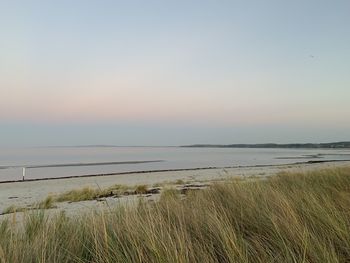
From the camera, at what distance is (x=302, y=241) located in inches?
128

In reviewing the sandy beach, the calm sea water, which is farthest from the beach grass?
the calm sea water

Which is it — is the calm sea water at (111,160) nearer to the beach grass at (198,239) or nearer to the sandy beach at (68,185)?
the sandy beach at (68,185)

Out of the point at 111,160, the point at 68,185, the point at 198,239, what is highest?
the point at 198,239

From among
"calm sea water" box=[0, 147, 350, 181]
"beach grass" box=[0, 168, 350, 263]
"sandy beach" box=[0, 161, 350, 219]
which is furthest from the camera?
"calm sea water" box=[0, 147, 350, 181]

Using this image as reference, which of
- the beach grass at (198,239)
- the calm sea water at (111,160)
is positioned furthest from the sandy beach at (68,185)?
the calm sea water at (111,160)

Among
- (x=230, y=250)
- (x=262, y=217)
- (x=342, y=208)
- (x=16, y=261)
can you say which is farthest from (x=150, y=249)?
(x=342, y=208)

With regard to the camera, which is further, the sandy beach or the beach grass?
the sandy beach

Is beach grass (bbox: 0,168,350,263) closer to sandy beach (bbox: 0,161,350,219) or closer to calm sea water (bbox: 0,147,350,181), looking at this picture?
sandy beach (bbox: 0,161,350,219)

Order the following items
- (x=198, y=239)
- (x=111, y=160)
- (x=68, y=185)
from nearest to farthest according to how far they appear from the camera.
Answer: (x=198, y=239)
(x=68, y=185)
(x=111, y=160)

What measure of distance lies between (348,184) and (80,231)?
235 inches

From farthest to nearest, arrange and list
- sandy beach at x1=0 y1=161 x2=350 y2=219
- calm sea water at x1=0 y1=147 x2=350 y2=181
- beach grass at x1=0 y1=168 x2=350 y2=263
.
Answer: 1. calm sea water at x1=0 y1=147 x2=350 y2=181
2. sandy beach at x1=0 y1=161 x2=350 y2=219
3. beach grass at x1=0 y1=168 x2=350 y2=263

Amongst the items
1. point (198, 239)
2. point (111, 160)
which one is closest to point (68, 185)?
point (198, 239)

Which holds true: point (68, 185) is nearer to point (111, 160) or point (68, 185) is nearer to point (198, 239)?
point (198, 239)

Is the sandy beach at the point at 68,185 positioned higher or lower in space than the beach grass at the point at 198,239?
lower
